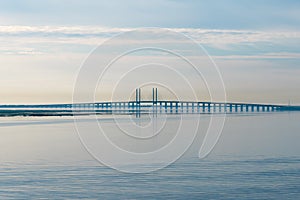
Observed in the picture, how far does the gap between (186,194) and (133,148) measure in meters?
18.6

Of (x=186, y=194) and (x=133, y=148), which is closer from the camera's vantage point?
(x=186, y=194)

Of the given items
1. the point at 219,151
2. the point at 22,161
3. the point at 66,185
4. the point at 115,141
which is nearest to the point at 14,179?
the point at 66,185

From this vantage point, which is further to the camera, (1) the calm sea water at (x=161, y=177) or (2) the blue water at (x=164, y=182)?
(1) the calm sea water at (x=161, y=177)

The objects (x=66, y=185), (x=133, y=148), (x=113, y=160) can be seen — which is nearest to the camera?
(x=66, y=185)

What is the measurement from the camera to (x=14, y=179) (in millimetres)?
24031

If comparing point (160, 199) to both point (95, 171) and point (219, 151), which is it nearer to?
point (95, 171)

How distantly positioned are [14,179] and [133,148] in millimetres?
15982

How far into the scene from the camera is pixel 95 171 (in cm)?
2708

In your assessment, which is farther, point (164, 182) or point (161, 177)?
point (161, 177)

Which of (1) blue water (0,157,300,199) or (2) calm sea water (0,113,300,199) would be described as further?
(2) calm sea water (0,113,300,199)

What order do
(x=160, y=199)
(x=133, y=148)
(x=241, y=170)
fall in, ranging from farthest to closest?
(x=133, y=148) → (x=241, y=170) → (x=160, y=199)

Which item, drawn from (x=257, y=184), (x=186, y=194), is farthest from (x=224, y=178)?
(x=186, y=194)

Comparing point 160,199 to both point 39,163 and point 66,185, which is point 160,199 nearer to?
point 66,185

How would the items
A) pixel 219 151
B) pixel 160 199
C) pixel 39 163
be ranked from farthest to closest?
pixel 219 151 < pixel 39 163 < pixel 160 199
